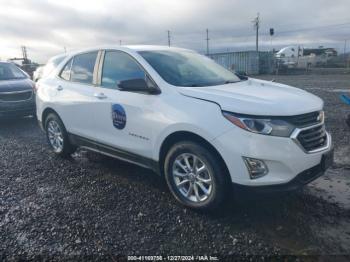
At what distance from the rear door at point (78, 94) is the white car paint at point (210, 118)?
28mm

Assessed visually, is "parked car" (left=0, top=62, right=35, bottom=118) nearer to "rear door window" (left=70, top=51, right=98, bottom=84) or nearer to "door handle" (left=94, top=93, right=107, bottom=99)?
"rear door window" (left=70, top=51, right=98, bottom=84)

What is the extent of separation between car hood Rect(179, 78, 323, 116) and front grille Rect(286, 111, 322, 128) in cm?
4

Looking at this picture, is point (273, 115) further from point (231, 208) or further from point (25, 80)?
point (25, 80)

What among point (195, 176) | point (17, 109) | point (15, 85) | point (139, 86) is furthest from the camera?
point (15, 85)

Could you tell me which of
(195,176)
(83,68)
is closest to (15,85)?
(83,68)

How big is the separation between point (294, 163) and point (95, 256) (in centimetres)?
202

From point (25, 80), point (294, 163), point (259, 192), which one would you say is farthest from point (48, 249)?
point (25, 80)

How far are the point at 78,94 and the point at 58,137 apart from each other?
1199 millimetres

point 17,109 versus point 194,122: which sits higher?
point 194,122

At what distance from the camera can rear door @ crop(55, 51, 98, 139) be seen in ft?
15.3

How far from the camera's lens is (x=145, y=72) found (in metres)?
3.93

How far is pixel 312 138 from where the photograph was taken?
327 cm

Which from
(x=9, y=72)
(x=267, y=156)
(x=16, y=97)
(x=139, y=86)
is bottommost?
(x=267, y=156)

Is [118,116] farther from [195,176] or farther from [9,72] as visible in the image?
[9,72]
